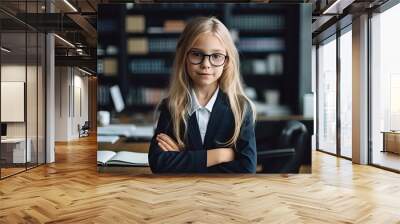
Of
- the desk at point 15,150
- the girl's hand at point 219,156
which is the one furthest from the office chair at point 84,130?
the girl's hand at point 219,156

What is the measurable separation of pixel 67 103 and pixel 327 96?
30.4 ft

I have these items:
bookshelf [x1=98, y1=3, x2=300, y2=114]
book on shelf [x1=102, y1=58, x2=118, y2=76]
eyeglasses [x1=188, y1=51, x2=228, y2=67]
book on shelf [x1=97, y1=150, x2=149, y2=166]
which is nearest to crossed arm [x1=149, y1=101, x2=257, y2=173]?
book on shelf [x1=97, y1=150, x2=149, y2=166]

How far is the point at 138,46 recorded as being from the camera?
5754 millimetres

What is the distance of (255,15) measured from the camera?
5738 mm

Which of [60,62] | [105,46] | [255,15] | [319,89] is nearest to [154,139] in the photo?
[105,46]

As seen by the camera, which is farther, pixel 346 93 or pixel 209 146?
pixel 346 93

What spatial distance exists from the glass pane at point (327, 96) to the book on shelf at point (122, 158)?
17.7ft

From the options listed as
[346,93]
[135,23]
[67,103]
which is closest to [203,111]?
[135,23]

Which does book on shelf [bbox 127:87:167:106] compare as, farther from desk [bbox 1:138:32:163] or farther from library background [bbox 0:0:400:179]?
desk [bbox 1:138:32:163]

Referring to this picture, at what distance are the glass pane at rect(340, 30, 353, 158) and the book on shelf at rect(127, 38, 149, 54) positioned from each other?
465cm

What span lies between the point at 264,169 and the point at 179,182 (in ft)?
4.01

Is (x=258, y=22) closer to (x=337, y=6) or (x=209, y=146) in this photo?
(x=337, y=6)

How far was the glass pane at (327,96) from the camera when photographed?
9547 mm

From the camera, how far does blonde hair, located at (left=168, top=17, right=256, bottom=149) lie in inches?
219
